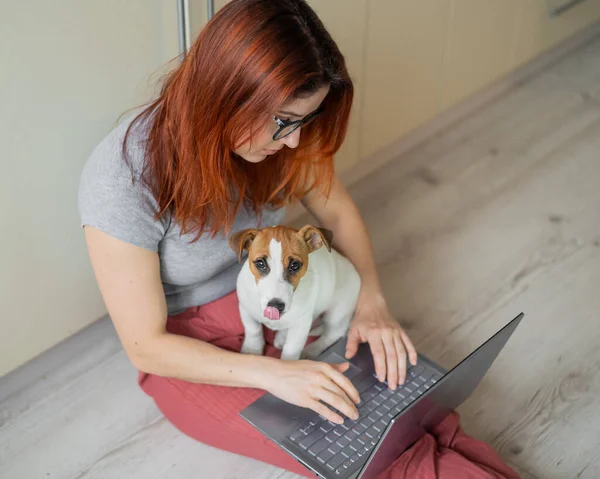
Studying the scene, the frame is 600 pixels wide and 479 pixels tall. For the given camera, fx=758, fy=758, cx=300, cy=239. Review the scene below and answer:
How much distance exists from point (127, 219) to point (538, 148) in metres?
1.73

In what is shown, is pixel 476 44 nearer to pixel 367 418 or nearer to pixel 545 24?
pixel 545 24

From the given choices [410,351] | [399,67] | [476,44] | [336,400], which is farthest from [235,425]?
[476,44]

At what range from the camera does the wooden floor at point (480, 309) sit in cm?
161

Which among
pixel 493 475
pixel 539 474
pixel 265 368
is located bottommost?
pixel 539 474

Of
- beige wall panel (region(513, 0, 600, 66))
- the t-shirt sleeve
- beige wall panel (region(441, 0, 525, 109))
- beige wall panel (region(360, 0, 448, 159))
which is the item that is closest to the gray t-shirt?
the t-shirt sleeve

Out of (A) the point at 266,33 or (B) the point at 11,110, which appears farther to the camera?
(B) the point at 11,110

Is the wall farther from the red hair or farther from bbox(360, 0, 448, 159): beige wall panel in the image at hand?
bbox(360, 0, 448, 159): beige wall panel

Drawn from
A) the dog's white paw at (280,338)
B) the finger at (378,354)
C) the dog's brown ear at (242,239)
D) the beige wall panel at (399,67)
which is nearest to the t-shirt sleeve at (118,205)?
the dog's brown ear at (242,239)

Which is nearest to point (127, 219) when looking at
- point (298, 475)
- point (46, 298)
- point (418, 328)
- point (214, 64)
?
point (214, 64)

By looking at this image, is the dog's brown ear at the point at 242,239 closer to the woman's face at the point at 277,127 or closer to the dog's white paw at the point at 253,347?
the woman's face at the point at 277,127

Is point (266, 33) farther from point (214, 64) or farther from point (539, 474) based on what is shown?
point (539, 474)

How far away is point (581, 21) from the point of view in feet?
9.36

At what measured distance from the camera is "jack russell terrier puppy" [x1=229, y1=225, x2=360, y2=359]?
120 centimetres

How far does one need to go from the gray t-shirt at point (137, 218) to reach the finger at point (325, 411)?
0.33 m
